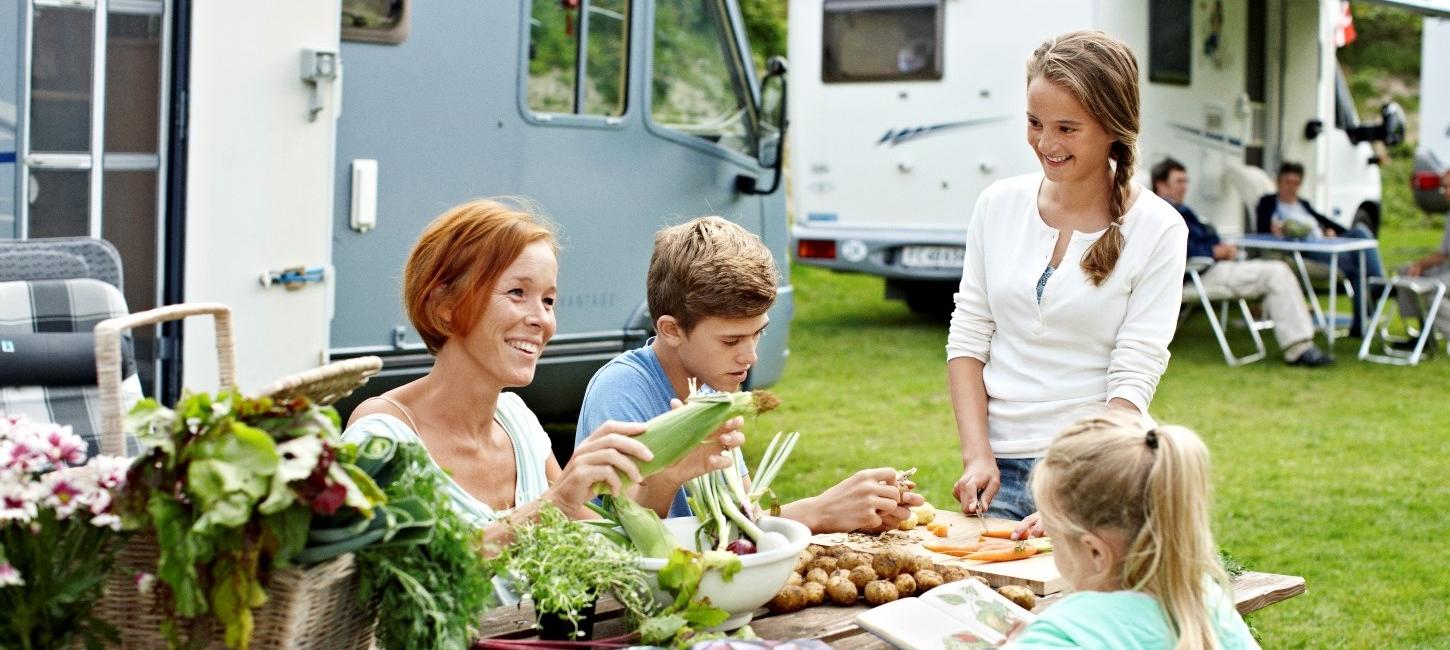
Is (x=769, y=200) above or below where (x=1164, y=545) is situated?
above

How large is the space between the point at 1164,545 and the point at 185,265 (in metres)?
3.43

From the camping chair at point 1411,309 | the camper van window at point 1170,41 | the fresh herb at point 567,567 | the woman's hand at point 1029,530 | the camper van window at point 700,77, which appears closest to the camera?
the fresh herb at point 567,567

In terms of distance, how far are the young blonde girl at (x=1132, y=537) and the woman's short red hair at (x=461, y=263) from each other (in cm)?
98

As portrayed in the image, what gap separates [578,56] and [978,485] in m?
3.62

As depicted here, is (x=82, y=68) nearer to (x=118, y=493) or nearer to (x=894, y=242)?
(x=118, y=493)

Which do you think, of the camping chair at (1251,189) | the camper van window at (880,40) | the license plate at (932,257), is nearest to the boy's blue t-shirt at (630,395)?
the license plate at (932,257)

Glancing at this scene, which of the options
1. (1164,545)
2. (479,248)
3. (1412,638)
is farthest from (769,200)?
(1164,545)

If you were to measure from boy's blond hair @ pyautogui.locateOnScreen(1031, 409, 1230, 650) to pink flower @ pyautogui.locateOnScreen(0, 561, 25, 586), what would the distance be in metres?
1.10

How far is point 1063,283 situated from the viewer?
9.27ft

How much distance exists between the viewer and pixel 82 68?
4355mm

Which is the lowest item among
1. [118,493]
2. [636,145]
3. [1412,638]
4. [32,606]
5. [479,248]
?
[1412,638]

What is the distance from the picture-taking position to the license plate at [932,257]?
10852 mm

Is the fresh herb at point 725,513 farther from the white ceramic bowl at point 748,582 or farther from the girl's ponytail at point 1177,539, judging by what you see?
the girl's ponytail at point 1177,539

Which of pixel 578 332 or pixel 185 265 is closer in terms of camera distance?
pixel 185 265
